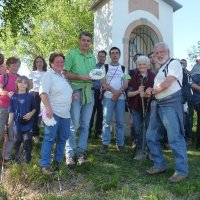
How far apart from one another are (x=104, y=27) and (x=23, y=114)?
5.51 metres

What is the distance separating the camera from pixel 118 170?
5867mm

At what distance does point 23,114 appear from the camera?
227 inches

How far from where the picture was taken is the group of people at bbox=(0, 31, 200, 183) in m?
5.23

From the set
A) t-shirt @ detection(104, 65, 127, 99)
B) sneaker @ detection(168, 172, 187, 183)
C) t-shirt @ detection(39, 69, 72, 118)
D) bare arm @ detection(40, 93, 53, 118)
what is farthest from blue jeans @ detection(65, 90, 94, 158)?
sneaker @ detection(168, 172, 187, 183)

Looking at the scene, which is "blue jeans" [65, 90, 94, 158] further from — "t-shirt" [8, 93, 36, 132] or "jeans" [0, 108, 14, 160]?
"jeans" [0, 108, 14, 160]

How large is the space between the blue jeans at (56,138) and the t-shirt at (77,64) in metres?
0.79

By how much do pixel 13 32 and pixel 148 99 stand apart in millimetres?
7287

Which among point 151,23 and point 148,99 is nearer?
point 148,99

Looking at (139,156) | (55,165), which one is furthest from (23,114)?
(139,156)

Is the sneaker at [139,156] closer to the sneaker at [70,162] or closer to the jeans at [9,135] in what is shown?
the sneaker at [70,162]

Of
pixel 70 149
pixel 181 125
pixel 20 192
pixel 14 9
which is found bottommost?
pixel 20 192

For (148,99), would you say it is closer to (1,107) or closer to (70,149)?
(70,149)

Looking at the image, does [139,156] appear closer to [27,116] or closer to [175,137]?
[175,137]

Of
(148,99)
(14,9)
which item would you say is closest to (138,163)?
(148,99)
